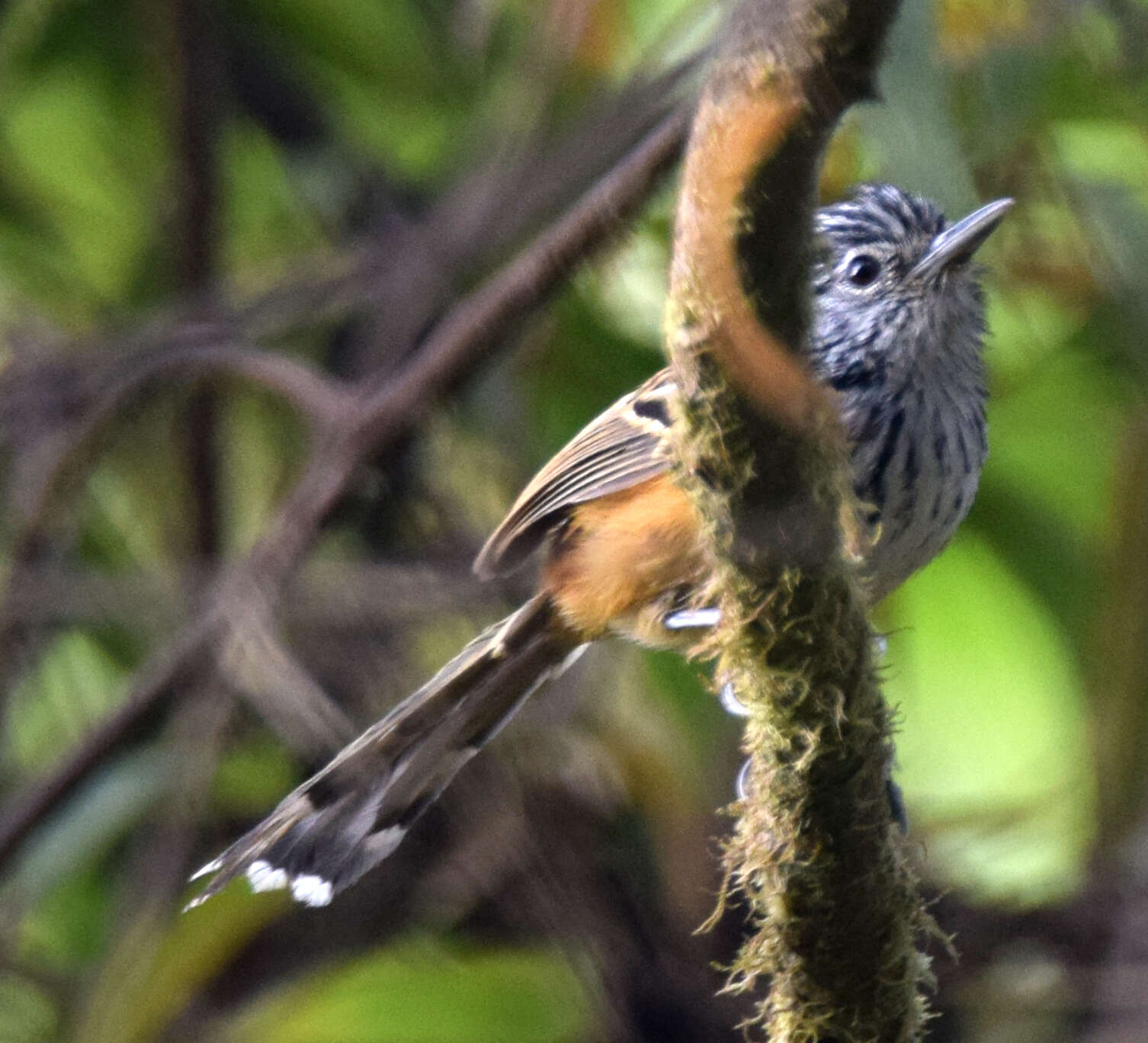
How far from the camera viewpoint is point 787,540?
186cm

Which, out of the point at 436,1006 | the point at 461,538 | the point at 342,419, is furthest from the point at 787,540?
the point at 461,538

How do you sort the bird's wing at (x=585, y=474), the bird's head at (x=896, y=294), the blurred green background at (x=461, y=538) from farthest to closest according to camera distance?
the blurred green background at (x=461, y=538), the bird's wing at (x=585, y=474), the bird's head at (x=896, y=294)

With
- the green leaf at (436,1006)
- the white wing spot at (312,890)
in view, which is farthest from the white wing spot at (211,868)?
the green leaf at (436,1006)

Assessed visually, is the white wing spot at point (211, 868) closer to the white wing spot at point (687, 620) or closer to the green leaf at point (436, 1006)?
the green leaf at point (436, 1006)

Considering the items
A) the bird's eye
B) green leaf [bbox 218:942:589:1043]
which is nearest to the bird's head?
the bird's eye

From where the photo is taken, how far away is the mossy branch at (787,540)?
1.49 m

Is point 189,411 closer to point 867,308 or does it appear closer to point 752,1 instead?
point 867,308

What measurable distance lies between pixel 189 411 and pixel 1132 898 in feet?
9.20

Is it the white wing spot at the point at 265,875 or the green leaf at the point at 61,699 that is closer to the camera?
the white wing spot at the point at 265,875

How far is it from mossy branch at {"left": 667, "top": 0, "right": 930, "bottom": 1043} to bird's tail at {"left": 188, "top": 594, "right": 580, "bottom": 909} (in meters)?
1.00

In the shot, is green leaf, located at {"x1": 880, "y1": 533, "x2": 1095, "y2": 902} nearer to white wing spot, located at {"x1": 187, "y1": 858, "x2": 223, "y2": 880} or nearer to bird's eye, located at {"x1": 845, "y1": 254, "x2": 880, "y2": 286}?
bird's eye, located at {"x1": 845, "y1": 254, "x2": 880, "y2": 286}

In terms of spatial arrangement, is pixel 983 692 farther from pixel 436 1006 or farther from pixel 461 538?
pixel 436 1006

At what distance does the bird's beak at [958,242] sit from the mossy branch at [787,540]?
120 cm

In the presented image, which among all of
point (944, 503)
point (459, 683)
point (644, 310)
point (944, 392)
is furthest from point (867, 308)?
point (644, 310)
